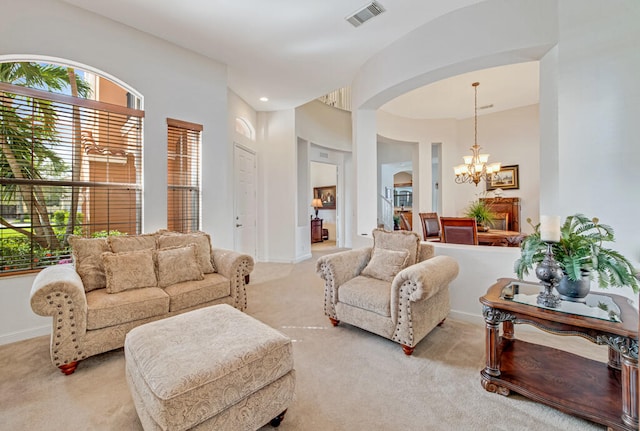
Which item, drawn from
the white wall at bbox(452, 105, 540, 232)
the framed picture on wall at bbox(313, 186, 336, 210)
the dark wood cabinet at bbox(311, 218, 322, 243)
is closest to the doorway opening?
the framed picture on wall at bbox(313, 186, 336, 210)

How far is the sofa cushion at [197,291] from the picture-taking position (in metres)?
2.51

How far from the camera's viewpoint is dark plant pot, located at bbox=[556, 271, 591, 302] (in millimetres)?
1706

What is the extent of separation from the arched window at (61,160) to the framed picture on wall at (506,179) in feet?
21.5

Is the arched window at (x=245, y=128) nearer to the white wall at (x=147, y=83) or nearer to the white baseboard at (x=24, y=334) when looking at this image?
the white wall at (x=147, y=83)

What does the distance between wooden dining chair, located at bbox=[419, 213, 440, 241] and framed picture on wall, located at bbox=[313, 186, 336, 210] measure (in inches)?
182

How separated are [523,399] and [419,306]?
31.7 inches

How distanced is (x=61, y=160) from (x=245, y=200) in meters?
2.89

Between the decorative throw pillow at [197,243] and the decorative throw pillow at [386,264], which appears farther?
the decorative throw pillow at [197,243]

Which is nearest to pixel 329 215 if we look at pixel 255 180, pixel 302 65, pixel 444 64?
pixel 255 180

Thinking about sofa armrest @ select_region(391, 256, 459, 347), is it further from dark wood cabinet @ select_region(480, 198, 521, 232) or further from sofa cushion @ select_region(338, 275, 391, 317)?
dark wood cabinet @ select_region(480, 198, 521, 232)

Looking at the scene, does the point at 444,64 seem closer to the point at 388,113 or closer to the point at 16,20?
the point at 388,113

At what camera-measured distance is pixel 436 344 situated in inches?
94.5

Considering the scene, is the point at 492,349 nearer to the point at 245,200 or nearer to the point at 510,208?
the point at 245,200

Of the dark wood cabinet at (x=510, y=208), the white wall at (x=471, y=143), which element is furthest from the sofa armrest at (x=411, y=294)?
the white wall at (x=471, y=143)
